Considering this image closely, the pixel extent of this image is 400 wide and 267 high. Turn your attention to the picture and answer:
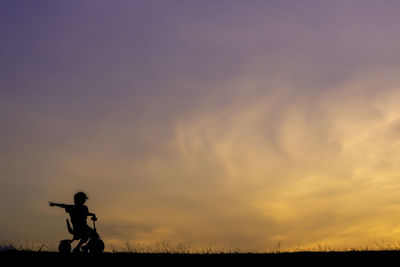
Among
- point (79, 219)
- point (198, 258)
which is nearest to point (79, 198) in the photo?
point (79, 219)

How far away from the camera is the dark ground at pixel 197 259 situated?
15516mm

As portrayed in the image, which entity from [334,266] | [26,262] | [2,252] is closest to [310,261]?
[334,266]

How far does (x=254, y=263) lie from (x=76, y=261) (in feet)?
16.9

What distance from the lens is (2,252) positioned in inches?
675

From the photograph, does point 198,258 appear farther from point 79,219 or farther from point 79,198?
point 79,198

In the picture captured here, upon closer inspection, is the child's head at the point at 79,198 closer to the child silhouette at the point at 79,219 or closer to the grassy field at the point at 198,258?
the child silhouette at the point at 79,219

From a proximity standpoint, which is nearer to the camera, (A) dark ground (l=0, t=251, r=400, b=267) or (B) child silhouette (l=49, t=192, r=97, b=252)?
(A) dark ground (l=0, t=251, r=400, b=267)

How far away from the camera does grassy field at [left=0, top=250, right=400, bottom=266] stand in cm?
1562

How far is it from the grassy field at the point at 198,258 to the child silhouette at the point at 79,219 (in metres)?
1.32

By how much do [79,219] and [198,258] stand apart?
479 cm

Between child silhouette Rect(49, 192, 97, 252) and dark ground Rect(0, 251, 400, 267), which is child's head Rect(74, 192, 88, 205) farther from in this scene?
dark ground Rect(0, 251, 400, 267)

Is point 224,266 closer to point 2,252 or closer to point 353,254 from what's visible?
point 353,254

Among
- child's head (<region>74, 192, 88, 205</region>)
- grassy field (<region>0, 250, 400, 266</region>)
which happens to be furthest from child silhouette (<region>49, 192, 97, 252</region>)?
grassy field (<region>0, 250, 400, 266</region>)

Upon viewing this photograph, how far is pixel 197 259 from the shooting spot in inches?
650
